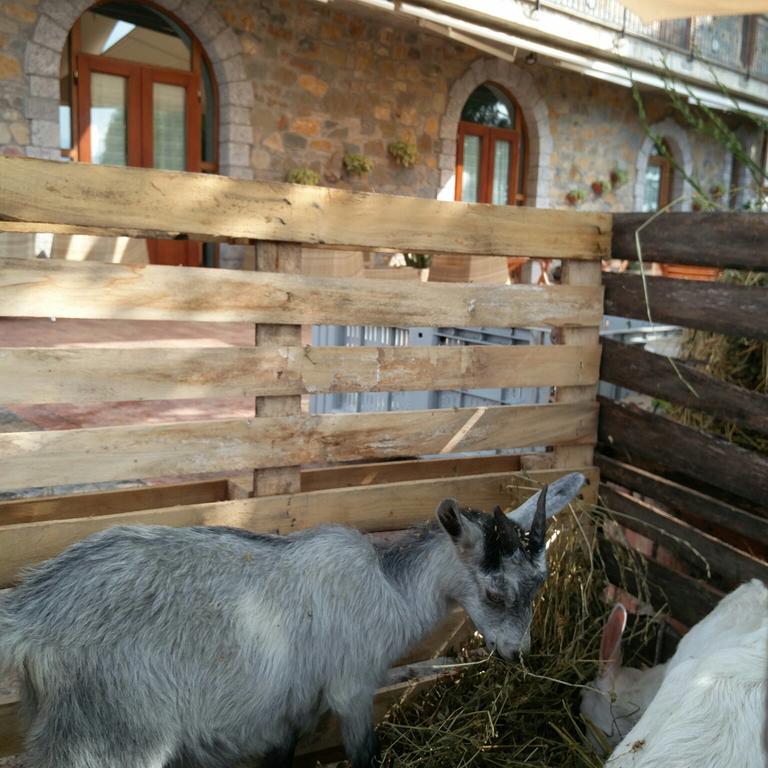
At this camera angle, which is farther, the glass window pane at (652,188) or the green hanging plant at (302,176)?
the glass window pane at (652,188)

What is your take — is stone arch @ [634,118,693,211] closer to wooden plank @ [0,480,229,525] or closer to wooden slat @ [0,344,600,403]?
wooden slat @ [0,344,600,403]

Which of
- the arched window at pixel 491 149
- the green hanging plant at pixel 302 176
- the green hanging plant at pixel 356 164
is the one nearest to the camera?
the green hanging plant at pixel 302 176

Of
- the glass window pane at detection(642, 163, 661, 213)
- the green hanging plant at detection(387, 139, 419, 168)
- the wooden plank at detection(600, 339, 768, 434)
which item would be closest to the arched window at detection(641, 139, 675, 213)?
the glass window pane at detection(642, 163, 661, 213)

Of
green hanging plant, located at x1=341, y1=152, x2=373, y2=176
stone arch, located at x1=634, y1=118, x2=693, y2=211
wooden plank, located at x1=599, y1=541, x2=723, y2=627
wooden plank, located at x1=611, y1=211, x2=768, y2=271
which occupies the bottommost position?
wooden plank, located at x1=599, y1=541, x2=723, y2=627

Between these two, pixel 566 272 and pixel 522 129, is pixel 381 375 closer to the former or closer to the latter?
pixel 566 272

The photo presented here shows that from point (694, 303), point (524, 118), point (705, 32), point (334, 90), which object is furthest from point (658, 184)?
point (694, 303)

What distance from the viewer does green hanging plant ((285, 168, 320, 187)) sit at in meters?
10.9

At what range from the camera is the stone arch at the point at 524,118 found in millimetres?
12992

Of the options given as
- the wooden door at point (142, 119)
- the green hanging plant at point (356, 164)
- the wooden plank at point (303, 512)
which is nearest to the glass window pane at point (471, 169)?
the green hanging plant at point (356, 164)

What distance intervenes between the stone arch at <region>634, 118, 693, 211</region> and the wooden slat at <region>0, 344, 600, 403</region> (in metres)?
13.7

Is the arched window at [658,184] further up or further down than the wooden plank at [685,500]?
further up

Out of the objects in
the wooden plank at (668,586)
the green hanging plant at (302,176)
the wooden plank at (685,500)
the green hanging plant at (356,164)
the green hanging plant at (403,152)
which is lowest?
the wooden plank at (668,586)

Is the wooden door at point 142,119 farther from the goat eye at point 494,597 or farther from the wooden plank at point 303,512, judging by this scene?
the goat eye at point 494,597

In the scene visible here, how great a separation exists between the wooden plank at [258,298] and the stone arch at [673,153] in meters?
13.7
